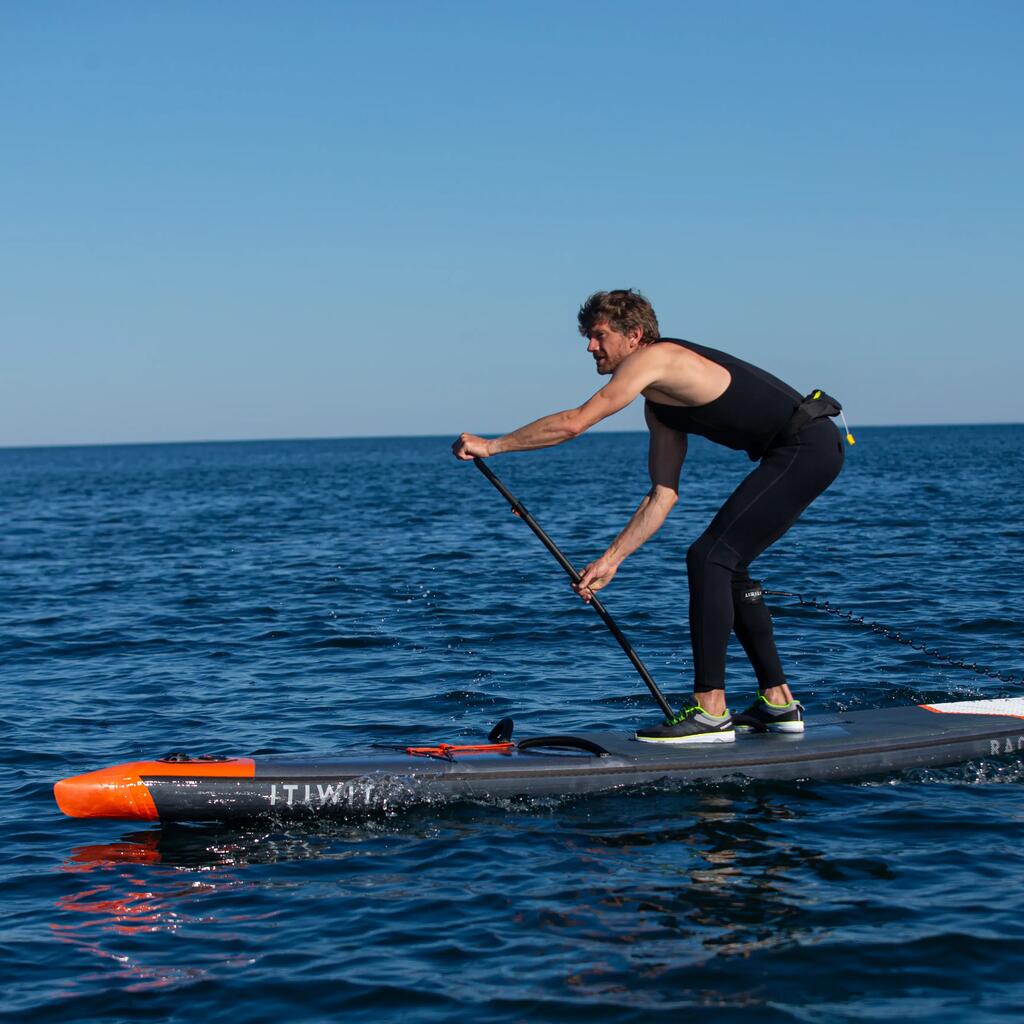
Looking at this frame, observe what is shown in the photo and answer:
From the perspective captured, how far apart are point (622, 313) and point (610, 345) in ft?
0.59

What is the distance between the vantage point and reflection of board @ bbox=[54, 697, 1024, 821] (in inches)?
259

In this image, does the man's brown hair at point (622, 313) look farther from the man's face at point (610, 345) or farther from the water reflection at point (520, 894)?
the water reflection at point (520, 894)

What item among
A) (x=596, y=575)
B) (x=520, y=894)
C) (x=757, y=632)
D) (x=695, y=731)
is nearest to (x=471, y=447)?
(x=596, y=575)

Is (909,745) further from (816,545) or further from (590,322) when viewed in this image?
(816,545)

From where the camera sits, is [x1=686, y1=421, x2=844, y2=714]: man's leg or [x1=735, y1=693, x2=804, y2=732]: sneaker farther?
[x1=735, y1=693, x2=804, y2=732]: sneaker

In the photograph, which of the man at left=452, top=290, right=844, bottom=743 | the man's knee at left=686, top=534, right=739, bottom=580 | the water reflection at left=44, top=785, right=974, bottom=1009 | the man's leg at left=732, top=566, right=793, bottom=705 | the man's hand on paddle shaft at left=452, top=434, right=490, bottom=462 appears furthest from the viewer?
the man's leg at left=732, top=566, right=793, bottom=705

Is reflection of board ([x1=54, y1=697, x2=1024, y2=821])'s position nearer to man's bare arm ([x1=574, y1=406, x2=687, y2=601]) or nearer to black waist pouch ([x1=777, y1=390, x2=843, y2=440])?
man's bare arm ([x1=574, y1=406, x2=687, y2=601])

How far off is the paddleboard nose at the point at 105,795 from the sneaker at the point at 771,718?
11.1 ft

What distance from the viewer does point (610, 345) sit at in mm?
6594

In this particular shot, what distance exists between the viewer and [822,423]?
22.6 feet

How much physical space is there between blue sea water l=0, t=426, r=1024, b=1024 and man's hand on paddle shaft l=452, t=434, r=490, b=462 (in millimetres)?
1844

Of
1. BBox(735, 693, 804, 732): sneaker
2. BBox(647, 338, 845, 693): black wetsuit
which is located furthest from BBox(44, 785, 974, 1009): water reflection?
BBox(647, 338, 845, 693): black wetsuit

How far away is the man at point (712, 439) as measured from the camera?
650 cm

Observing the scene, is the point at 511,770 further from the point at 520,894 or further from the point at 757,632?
the point at 757,632
